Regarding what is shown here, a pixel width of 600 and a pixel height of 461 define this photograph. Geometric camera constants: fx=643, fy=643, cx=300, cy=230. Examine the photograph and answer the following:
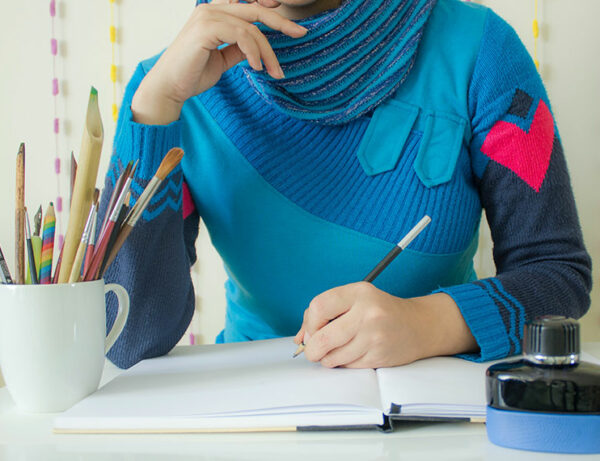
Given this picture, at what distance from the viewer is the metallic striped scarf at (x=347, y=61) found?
85 centimetres

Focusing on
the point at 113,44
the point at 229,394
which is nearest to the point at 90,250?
the point at 229,394

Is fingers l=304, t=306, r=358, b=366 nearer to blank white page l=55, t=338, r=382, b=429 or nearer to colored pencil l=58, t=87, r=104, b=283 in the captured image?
blank white page l=55, t=338, r=382, b=429

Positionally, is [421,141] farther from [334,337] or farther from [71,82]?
[71,82]

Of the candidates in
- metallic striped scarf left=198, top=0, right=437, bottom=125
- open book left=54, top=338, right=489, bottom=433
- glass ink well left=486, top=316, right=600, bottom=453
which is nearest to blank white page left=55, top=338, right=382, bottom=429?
open book left=54, top=338, right=489, bottom=433

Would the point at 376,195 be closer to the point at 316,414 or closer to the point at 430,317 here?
the point at 430,317

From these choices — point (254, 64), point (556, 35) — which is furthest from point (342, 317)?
point (556, 35)

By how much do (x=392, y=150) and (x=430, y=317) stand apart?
12.2 inches

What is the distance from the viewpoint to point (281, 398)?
520 mm

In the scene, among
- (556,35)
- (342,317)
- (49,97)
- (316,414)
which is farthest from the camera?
→ (49,97)

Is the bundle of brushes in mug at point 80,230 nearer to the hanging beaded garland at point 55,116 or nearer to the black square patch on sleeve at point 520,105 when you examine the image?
the black square patch on sleeve at point 520,105

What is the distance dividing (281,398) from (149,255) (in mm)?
361

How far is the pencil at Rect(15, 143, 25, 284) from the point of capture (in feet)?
1.90

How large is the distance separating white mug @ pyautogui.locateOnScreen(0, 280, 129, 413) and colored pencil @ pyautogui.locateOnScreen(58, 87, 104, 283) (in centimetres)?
3

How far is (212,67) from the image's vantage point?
81 cm
